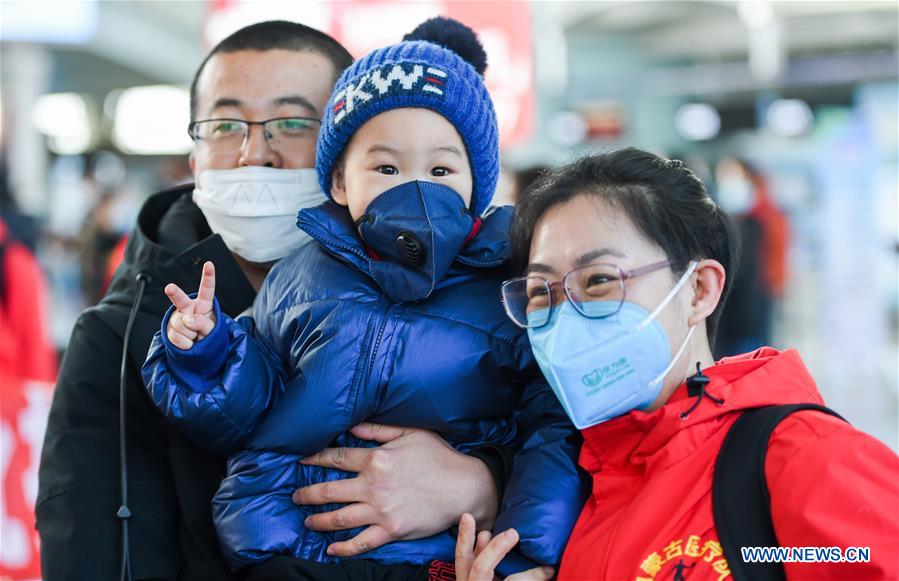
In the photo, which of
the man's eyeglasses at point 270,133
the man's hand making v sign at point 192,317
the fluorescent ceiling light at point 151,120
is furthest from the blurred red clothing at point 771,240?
the fluorescent ceiling light at point 151,120

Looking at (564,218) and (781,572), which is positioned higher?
(564,218)

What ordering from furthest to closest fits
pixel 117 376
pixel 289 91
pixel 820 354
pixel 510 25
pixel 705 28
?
pixel 705 28, pixel 820 354, pixel 510 25, pixel 289 91, pixel 117 376

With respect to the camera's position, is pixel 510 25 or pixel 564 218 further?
pixel 510 25

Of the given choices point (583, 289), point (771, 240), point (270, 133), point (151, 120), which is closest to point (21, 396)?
point (270, 133)

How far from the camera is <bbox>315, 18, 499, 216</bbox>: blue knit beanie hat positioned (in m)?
1.80

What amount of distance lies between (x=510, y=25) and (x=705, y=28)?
444 inches

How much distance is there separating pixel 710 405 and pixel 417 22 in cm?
355

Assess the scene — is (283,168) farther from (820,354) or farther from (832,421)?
(820,354)

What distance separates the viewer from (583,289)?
156 cm

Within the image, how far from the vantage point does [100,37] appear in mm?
12406

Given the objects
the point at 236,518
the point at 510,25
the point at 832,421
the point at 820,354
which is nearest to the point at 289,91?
the point at 236,518

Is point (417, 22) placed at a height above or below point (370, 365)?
above

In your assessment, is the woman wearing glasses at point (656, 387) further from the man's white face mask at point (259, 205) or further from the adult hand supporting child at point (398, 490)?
the man's white face mask at point (259, 205)

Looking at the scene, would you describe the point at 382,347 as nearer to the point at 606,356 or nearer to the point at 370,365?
the point at 370,365
